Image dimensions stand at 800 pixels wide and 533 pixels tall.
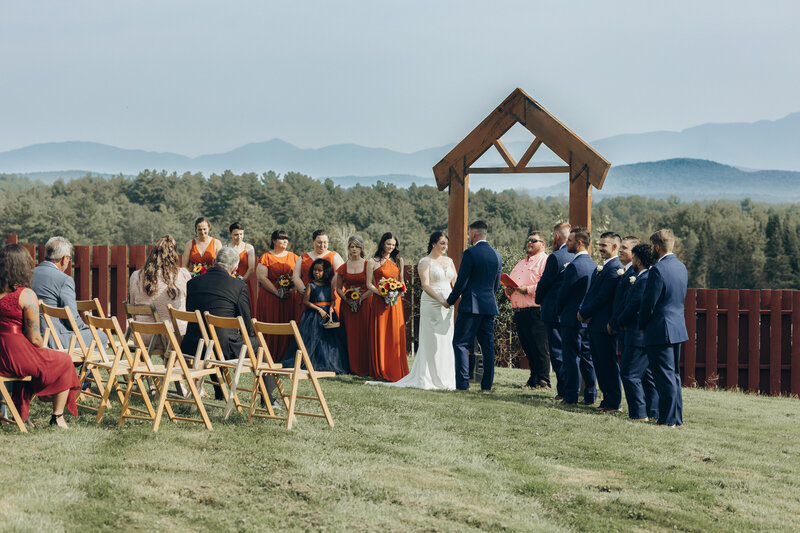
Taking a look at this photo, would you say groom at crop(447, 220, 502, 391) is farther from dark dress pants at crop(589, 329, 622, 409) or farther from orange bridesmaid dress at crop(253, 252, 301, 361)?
orange bridesmaid dress at crop(253, 252, 301, 361)

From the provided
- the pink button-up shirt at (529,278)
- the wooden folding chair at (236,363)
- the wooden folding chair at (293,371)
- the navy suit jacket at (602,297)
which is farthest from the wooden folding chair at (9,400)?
the pink button-up shirt at (529,278)

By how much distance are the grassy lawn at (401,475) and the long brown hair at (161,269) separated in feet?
4.99

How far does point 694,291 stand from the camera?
13422 millimetres

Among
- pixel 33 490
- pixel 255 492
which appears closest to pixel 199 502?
pixel 255 492

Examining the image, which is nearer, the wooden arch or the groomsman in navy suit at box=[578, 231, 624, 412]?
the groomsman in navy suit at box=[578, 231, 624, 412]

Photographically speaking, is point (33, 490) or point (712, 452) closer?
point (33, 490)

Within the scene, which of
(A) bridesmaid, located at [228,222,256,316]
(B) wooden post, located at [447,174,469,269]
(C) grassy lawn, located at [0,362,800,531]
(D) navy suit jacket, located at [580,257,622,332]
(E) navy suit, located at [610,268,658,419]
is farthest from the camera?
(B) wooden post, located at [447,174,469,269]

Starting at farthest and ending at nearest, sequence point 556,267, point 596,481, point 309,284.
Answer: point 309,284 < point 556,267 < point 596,481

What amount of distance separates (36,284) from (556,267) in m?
5.36

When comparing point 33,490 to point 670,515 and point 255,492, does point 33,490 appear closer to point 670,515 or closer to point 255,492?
point 255,492

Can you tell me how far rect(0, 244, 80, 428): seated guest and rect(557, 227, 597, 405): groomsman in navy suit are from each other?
5.01 meters

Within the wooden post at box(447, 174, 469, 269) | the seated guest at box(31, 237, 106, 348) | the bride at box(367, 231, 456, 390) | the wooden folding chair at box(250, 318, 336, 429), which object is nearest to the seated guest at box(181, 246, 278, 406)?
the wooden folding chair at box(250, 318, 336, 429)

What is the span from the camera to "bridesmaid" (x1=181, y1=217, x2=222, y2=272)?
10.9 m

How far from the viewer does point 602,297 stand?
8.37 metres
